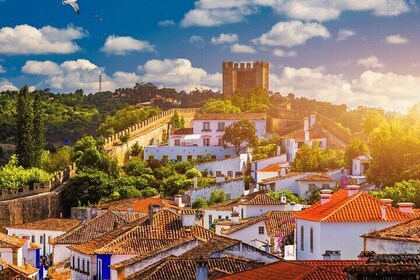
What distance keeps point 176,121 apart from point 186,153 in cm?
1936

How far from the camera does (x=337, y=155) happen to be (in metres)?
87.2

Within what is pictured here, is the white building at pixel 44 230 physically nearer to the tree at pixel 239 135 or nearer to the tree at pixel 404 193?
the tree at pixel 404 193

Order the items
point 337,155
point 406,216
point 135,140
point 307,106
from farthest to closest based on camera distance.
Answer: point 307,106 < point 135,140 < point 337,155 < point 406,216

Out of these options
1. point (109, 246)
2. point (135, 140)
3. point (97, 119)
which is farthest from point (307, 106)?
point (109, 246)

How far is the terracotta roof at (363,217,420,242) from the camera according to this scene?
30.1 metres

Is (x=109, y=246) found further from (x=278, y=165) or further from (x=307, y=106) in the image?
(x=307, y=106)

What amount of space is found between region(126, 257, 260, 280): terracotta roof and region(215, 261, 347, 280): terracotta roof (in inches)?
212

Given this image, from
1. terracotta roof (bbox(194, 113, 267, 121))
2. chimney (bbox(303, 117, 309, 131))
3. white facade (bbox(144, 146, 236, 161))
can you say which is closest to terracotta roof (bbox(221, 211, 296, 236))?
A: white facade (bbox(144, 146, 236, 161))

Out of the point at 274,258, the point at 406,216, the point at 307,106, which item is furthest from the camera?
the point at 307,106

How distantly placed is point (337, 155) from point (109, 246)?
151 feet

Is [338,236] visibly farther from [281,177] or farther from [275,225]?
[281,177]

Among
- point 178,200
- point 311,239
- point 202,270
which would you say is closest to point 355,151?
point 178,200

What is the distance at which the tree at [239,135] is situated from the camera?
98.7 meters

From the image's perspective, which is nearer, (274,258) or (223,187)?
(274,258)
